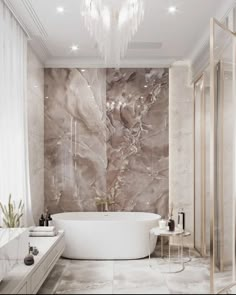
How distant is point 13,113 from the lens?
4082mm

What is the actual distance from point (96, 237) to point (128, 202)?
1045 mm

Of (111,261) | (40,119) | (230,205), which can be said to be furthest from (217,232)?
(40,119)

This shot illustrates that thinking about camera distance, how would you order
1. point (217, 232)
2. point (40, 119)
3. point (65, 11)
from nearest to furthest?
point (217, 232), point (65, 11), point (40, 119)

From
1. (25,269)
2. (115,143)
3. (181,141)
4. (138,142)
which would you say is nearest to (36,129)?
(115,143)

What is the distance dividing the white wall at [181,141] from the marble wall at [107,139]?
100 mm

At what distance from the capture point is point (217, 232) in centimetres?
305

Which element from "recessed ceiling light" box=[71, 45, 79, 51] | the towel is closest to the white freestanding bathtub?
the towel

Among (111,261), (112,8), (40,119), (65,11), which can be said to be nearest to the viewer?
(112,8)

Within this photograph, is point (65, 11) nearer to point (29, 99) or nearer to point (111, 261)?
point (29, 99)

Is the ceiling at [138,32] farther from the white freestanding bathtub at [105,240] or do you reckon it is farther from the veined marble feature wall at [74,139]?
the white freestanding bathtub at [105,240]

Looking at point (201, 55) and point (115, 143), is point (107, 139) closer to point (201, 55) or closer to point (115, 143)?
point (115, 143)

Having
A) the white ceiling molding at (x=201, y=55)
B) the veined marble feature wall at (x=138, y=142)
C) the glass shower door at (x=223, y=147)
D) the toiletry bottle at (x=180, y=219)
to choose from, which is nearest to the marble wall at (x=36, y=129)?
the veined marble feature wall at (x=138, y=142)

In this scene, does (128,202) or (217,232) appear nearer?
(217,232)

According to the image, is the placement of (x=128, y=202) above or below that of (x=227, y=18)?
below
